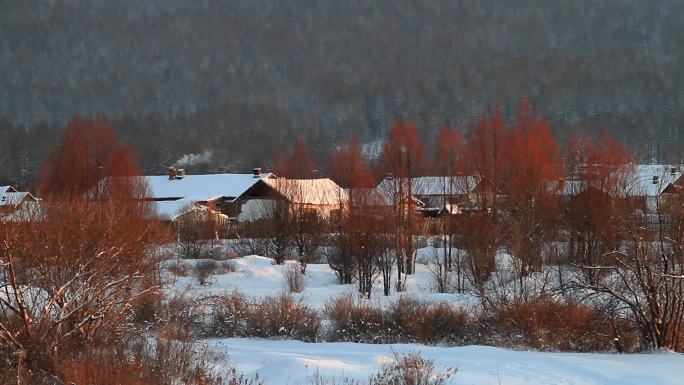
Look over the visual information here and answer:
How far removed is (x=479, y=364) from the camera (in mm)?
13797

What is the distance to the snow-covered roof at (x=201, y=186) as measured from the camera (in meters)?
65.4

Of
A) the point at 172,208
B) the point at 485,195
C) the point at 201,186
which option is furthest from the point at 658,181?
the point at 201,186

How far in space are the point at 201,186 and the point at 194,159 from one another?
55515 millimetres

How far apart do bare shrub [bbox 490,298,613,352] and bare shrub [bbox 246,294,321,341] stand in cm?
499

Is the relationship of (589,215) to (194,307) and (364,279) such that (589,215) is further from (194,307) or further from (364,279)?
(194,307)

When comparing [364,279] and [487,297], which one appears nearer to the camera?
[487,297]

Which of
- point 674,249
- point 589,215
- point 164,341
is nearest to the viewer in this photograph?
point 164,341

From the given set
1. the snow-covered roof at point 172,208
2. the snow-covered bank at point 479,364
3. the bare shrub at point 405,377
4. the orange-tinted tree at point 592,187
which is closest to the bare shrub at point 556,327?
the snow-covered bank at point 479,364

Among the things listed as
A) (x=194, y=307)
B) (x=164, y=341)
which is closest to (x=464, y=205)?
→ (x=194, y=307)

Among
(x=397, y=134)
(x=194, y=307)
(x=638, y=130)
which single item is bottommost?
(x=194, y=307)

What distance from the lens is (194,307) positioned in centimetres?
1994

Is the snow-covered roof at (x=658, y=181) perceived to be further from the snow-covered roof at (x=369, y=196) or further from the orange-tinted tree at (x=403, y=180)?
the snow-covered roof at (x=369, y=196)

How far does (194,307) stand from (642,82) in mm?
142136

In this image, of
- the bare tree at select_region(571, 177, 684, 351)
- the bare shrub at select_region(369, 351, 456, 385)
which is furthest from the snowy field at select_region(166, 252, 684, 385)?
the bare shrub at select_region(369, 351, 456, 385)
